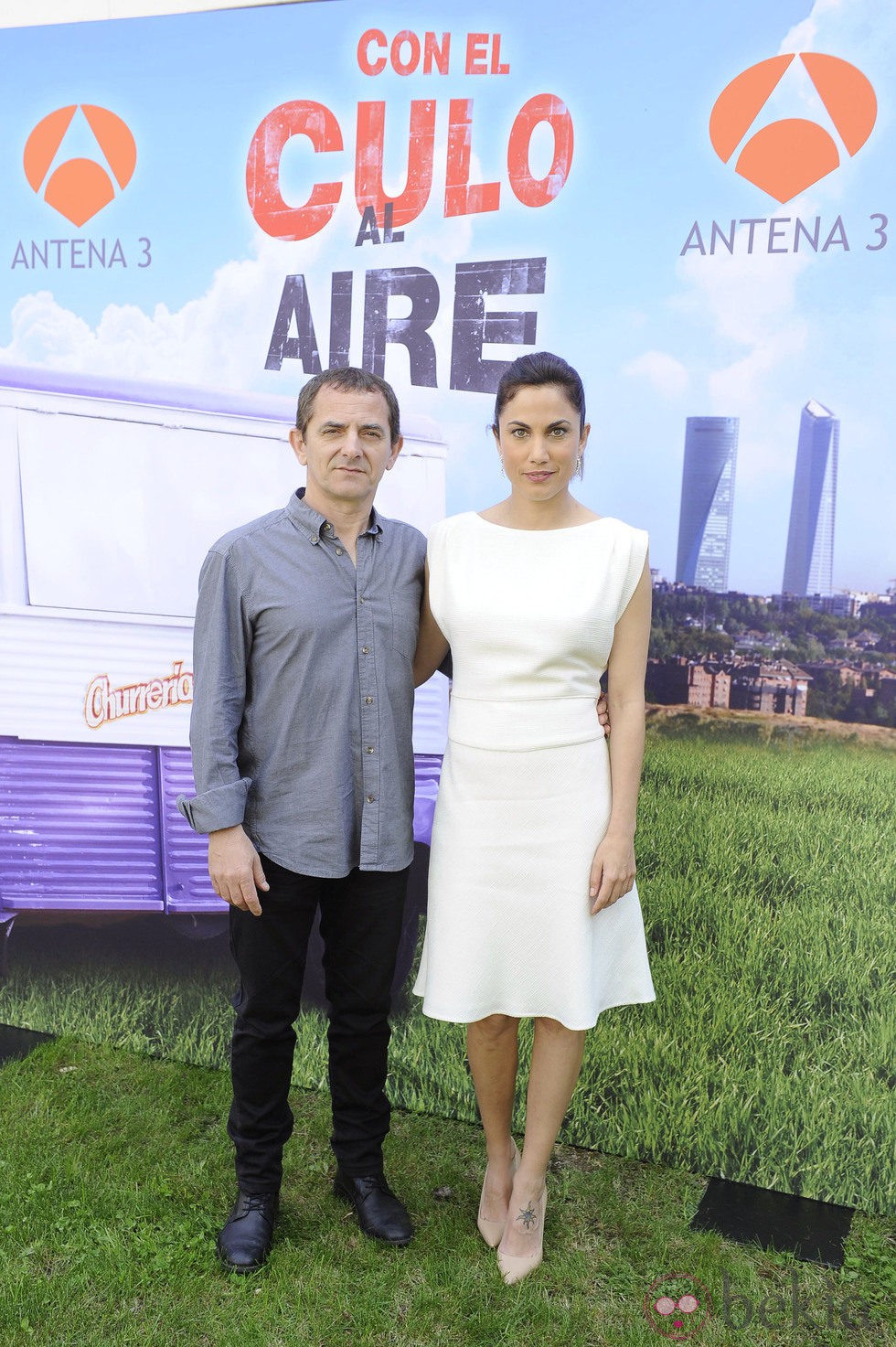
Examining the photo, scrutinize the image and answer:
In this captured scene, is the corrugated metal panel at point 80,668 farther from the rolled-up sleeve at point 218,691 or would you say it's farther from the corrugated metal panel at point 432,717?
the rolled-up sleeve at point 218,691

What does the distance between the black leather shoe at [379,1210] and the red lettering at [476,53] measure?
2.83 m

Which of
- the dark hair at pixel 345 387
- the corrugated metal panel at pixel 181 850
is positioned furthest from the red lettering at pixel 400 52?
the corrugated metal panel at pixel 181 850

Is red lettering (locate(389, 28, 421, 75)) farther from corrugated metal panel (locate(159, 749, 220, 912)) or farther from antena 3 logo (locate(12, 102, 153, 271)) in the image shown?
corrugated metal panel (locate(159, 749, 220, 912))

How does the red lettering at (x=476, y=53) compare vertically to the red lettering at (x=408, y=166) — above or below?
above

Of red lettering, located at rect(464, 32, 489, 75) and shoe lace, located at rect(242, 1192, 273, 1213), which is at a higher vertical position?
red lettering, located at rect(464, 32, 489, 75)

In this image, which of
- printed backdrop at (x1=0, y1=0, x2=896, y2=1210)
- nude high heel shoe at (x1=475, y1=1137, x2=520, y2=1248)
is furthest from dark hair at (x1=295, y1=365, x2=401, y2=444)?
nude high heel shoe at (x1=475, y1=1137, x2=520, y2=1248)

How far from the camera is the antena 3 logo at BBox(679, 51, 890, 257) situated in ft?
8.11

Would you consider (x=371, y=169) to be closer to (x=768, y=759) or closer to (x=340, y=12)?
(x=340, y=12)

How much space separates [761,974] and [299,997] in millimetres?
1233

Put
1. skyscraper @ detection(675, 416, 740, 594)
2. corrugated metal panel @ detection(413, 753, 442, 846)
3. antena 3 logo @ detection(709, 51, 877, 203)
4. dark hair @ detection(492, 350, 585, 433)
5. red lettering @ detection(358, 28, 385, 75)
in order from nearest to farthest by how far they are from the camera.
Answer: dark hair @ detection(492, 350, 585, 433), antena 3 logo @ detection(709, 51, 877, 203), skyscraper @ detection(675, 416, 740, 594), red lettering @ detection(358, 28, 385, 75), corrugated metal panel @ detection(413, 753, 442, 846)

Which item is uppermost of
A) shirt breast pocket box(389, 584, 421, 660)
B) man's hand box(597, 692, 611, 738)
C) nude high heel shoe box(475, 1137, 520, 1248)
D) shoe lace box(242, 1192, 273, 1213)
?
shirt breast pocket box(389, 584, 421, 660)

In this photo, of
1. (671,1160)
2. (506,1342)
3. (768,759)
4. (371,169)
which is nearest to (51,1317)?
(506,1342)

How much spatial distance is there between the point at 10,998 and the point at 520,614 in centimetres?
242

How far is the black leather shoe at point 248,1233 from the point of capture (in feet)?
7.53
